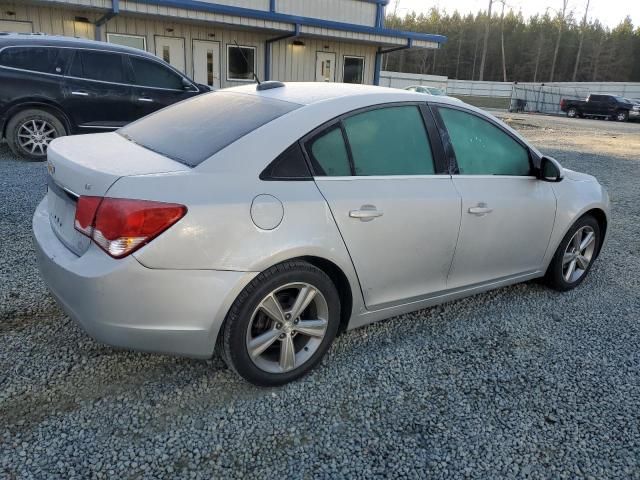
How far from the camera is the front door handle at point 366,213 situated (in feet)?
9.21

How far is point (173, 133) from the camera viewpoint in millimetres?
3045

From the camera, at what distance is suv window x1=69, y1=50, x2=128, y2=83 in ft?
26.7

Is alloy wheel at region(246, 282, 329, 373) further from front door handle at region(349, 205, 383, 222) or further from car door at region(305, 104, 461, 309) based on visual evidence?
front door handle at region(349, 205, 383, 222)

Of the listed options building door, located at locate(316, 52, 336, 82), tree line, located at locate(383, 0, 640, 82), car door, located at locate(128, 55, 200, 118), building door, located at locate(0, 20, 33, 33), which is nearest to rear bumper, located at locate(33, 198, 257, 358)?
car door, located at locate(128, 55, 200, 118)

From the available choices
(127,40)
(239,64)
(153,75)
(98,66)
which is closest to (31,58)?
(98,66)

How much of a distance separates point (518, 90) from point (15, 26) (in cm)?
3993

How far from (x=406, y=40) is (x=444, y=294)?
56.0ft

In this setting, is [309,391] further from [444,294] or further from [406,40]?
[406,40]

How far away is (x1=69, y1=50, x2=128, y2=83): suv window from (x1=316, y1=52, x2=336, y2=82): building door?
411 inches

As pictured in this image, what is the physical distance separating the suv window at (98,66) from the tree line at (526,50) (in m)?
74.7

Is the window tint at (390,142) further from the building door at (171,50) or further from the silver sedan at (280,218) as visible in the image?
the building door at (171,50)

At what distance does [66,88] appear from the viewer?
7.99m

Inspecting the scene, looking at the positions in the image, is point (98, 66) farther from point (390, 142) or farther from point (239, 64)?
point (239, 64)

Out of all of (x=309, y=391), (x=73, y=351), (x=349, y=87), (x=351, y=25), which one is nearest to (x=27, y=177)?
(x=73, y=351)
